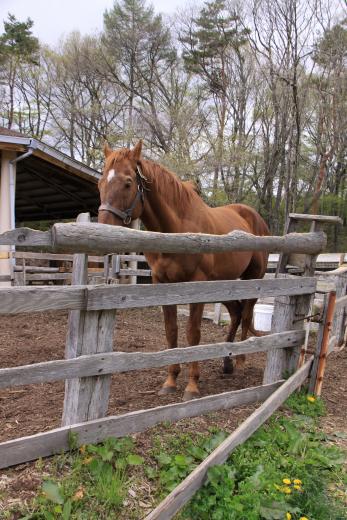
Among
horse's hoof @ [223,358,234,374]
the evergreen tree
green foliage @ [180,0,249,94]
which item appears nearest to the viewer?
horse's hoof @ [223,358,234,374]

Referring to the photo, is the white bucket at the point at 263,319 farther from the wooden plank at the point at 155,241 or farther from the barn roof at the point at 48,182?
the barn roof at the point at 48,182

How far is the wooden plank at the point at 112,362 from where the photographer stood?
6.71 feet

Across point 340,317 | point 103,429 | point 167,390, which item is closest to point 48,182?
point 340,317

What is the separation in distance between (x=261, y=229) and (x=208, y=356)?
9.66ft

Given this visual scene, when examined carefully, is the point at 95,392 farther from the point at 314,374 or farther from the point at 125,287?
the point at 314,374

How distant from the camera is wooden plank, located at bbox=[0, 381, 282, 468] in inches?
82.6

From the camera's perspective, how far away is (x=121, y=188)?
10.6ft

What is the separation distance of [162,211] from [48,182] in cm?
859

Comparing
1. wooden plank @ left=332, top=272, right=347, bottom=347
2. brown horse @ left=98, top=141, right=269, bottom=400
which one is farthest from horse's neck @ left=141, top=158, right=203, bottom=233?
wooden plank @ left=332, top=272, right=347, bottom=347

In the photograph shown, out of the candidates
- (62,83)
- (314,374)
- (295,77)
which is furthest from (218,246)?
(62,83)

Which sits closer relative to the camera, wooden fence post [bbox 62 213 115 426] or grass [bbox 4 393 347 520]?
grass [bbox 4 393 347 520]

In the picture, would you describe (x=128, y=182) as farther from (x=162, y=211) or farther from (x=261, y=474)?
(x=261, y=474)

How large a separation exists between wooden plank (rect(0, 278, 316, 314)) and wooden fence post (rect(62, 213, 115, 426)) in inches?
3.4

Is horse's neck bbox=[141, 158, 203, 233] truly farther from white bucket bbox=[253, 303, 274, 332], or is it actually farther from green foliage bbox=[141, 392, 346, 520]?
white bucket bbox=[253, 303, 274, 332]
